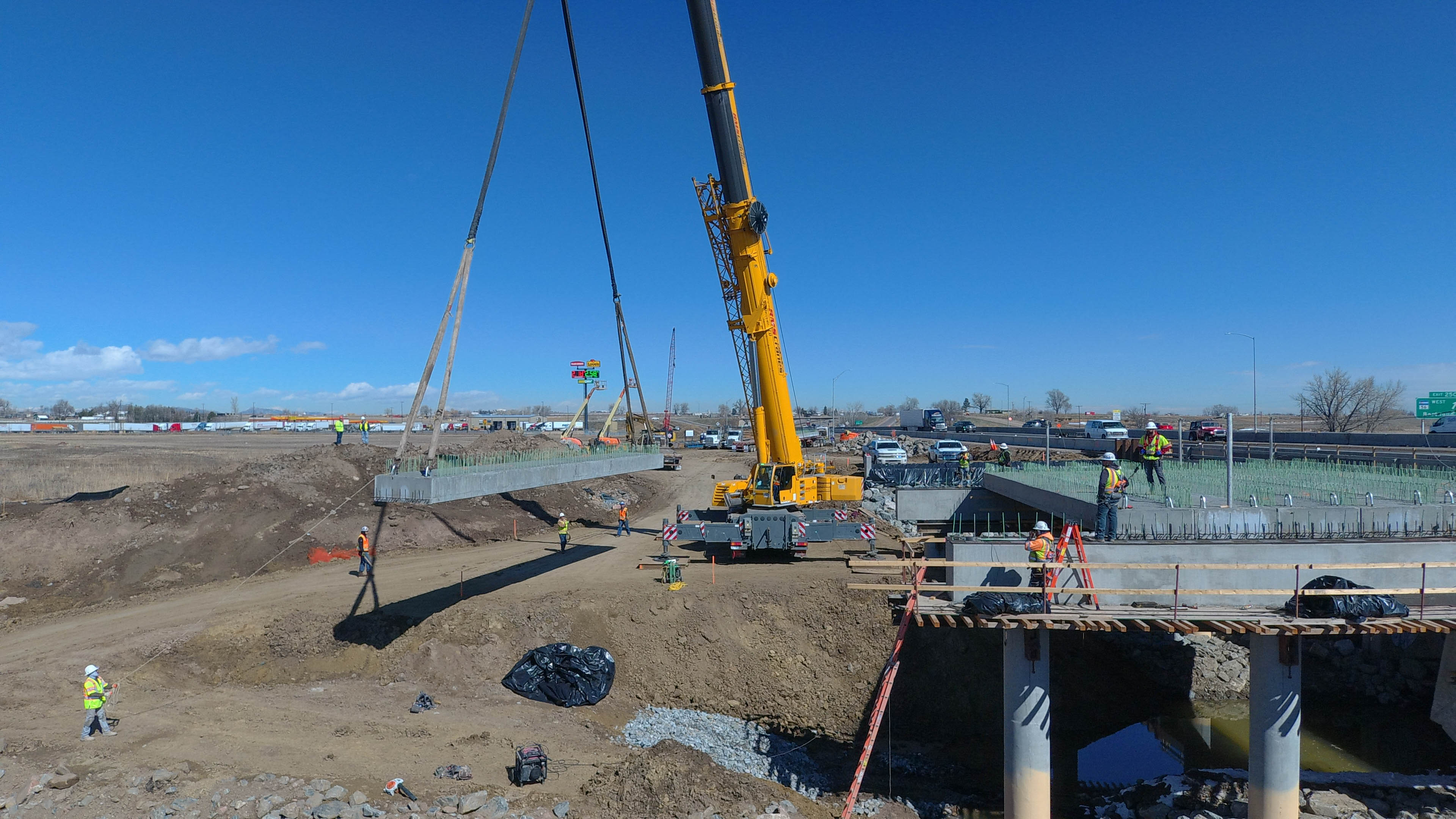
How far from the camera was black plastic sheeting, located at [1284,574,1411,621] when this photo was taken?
36.9 ft

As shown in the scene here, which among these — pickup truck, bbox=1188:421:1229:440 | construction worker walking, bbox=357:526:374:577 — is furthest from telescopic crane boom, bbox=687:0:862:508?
pickup truck, bbox=1188:421:1229:440

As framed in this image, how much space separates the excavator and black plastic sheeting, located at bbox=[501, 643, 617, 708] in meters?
5.41

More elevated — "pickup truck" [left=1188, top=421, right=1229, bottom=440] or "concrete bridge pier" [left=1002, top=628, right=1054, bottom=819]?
"pickup truck" [left=1188, top=421, right=1229, bottom=440]

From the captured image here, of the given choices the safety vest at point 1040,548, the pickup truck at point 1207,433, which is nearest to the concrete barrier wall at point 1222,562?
the safety vest at point 1040,548

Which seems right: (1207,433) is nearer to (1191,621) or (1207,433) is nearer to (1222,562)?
(1222,562)

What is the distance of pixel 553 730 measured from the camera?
14.6 m

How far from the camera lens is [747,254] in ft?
65.5

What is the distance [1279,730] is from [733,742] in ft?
32.8

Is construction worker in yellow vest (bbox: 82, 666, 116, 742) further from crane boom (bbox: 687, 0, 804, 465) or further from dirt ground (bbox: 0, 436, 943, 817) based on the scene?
crane boom (bbox: 687, 0, 804, 465)

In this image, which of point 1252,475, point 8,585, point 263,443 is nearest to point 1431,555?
point 1252,475

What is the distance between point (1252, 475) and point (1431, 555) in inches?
407

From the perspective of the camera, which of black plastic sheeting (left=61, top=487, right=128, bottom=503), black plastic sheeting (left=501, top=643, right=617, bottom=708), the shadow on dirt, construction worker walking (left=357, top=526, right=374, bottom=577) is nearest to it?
black plastic sheeting (left=501, top=643, right=617, bottom=708)

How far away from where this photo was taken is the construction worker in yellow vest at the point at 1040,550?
12.4 meters

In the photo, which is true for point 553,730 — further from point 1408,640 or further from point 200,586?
point 1408,640
